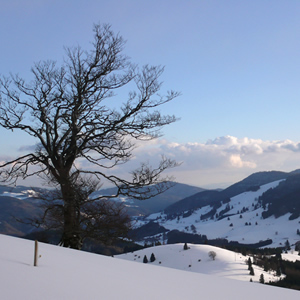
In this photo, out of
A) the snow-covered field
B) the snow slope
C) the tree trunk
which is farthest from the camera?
the snow slope

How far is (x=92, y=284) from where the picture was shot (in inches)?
178

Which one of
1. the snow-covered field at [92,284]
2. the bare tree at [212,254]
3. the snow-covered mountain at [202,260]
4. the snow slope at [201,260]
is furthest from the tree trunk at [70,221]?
the bare tree at [212,254]

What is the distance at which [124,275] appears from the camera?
218 inches

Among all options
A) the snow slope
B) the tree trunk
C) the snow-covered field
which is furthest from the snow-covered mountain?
the snow-covered field

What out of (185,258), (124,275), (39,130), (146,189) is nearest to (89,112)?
(39,130)

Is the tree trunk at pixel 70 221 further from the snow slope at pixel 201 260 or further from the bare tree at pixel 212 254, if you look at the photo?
the bare tree at pixel 212 254

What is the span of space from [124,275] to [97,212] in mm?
5669

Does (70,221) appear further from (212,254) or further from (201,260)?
(201,260)

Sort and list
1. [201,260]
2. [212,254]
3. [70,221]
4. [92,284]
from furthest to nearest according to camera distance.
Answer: [201,260] → [212,254] → [70,221] → [92,284]

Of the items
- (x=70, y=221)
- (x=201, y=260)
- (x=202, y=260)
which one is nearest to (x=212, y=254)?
(x=202, y=260)

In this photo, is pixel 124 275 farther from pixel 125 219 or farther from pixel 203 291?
pixel 125 219

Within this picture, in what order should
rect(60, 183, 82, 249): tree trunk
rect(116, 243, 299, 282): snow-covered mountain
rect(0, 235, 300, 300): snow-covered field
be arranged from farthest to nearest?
rect(116, 243, 299, 282): snow-covered mountain → rect(60, 183, 82, 249): tree trunk → rect(0, 235, 300, 300): snow-covered field

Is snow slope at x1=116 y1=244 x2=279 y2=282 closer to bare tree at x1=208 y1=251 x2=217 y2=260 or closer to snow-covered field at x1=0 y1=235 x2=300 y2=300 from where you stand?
bare tree at x1=208 y1=251 x2=217 y2=260

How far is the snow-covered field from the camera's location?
3.89m
